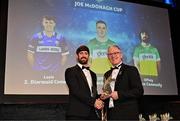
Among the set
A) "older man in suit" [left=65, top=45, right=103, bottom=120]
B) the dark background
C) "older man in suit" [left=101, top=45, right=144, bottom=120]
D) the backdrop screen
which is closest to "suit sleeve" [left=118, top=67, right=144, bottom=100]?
"older man in suit" [left=101, top=45, right=144, bottom=120]

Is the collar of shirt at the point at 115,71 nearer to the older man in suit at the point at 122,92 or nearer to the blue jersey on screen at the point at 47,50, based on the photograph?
the older man in suit at the point at 122,92

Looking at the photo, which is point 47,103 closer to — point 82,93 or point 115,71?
point 82,93

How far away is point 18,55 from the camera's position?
9.82ft

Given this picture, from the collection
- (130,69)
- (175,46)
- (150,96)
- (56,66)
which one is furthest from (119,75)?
(175,46)

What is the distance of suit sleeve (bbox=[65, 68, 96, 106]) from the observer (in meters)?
2.45

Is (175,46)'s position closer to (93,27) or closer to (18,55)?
(93,27)

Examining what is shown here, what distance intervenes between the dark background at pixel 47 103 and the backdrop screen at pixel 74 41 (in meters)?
0.05

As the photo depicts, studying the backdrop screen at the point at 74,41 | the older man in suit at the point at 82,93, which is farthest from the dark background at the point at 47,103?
the older man in suit at the point at 82,93

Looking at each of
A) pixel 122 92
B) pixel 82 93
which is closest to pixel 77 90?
pixel 82 93

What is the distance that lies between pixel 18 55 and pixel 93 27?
2.91 feet

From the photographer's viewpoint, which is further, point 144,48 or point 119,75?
point 144,48

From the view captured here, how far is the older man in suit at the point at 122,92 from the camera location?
2468 mm

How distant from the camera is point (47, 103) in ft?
10.3

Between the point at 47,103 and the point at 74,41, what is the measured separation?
69cm
